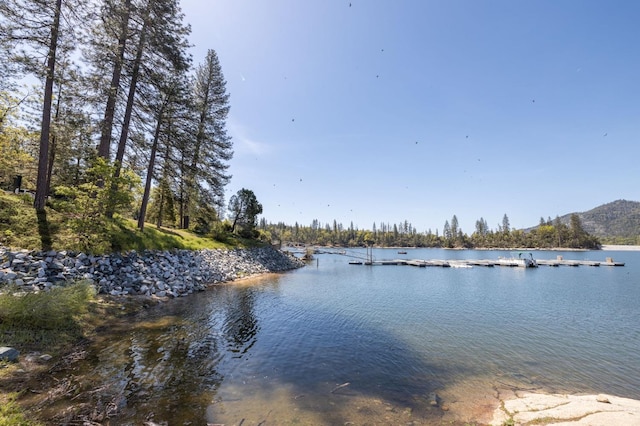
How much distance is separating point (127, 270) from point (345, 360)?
12178 millimetres

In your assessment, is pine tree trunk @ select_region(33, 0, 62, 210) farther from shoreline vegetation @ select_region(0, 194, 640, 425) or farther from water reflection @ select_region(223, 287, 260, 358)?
water reflection @ select_region(223, 287, 260, 358)

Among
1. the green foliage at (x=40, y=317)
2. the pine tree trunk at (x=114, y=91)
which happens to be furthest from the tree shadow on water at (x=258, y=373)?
the pine tree trunk at (x=114, y=91)

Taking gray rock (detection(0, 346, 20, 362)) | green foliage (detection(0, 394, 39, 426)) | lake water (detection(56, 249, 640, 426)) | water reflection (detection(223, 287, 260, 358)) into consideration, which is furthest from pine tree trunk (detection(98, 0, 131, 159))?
green foliage (detection(0, 394, 39, 426))

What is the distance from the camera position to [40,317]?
7688mm

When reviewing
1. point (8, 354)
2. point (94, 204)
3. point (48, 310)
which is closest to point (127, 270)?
point (94, 204)

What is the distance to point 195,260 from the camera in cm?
2091

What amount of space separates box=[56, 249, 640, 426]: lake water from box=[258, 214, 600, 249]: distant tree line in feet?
363

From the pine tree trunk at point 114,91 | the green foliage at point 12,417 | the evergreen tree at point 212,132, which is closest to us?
the green foliage at point 12,417

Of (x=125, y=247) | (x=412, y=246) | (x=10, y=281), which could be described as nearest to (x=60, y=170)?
(x=125, y=247)

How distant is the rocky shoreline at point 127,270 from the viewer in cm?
963

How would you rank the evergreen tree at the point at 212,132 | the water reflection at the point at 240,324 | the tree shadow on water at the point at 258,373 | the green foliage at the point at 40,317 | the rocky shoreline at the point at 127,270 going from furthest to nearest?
the evergreen tree at the point at 212,132 < the rocky shoreline at the point at 127,270 < the water reflection at the point at 240,324 < the green foliage at the point at 40,317 < the tree shadow on water at the point at 258,373

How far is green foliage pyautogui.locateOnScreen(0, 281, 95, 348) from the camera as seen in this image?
7121mm

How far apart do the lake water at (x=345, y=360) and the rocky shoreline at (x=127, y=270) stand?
175 cm

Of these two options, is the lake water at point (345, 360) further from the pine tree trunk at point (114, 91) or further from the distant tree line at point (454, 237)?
the distant tree line at point (454, 237)
